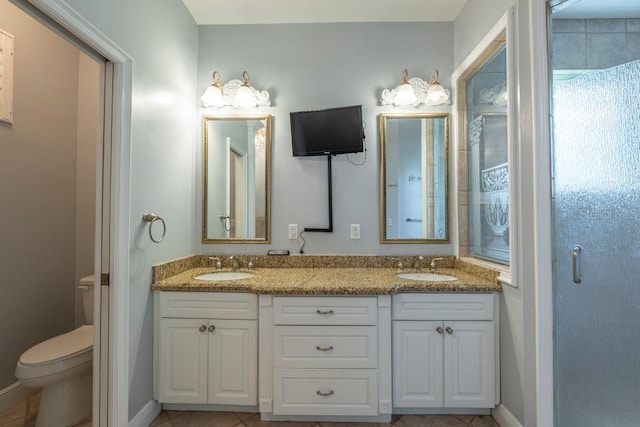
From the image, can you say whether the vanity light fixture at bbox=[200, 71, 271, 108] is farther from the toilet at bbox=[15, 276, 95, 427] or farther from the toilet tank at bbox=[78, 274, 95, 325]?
the toilet at bbox=[15, 276, 95, 427]

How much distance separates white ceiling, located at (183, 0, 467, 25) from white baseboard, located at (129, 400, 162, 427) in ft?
8.61

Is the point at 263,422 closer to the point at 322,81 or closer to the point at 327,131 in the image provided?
the point at 327,131

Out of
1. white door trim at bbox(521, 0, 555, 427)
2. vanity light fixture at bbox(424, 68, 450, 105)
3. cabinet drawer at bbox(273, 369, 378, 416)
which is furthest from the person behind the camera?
vanity light fixture at bbox(424, 68, 450, 105)

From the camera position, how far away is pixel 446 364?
5.68ft

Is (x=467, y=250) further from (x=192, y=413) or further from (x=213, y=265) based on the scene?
(x=192, y=413)

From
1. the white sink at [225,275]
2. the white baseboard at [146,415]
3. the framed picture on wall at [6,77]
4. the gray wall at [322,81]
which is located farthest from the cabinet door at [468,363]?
the framed picture on wall at [6,77]

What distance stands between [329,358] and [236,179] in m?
1.43

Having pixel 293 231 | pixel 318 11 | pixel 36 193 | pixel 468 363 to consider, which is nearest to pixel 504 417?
pixel 468 363

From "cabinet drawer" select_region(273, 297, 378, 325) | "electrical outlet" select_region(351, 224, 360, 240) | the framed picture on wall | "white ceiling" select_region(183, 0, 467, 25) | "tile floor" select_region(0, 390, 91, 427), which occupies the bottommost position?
"tile floor" select_region(0, 390, 91, 427)

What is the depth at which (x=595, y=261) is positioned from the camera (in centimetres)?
150

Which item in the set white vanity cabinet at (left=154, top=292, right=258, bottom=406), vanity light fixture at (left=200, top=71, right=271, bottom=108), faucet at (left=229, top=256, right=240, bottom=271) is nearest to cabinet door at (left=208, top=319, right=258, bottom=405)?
white vanity cabinet at (left=154, top=292, right=258, bottom=406)

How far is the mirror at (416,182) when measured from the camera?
2.27 meters

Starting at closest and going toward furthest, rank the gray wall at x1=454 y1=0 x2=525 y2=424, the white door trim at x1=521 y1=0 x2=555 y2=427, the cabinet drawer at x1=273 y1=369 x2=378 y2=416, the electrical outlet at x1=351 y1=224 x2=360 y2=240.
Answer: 1. the white door trim at x1=521 y1=0 x2=555 y2=427
2. the gray wall at x1=454 y1=0 x2=525 y2=424
3. the cabinet drawer at x1=273 y1=369 x2=378 y2=416
4. the electrical outlet at x1=351 y1=224 x2=360 y2=240

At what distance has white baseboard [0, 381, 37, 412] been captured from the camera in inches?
70.9
